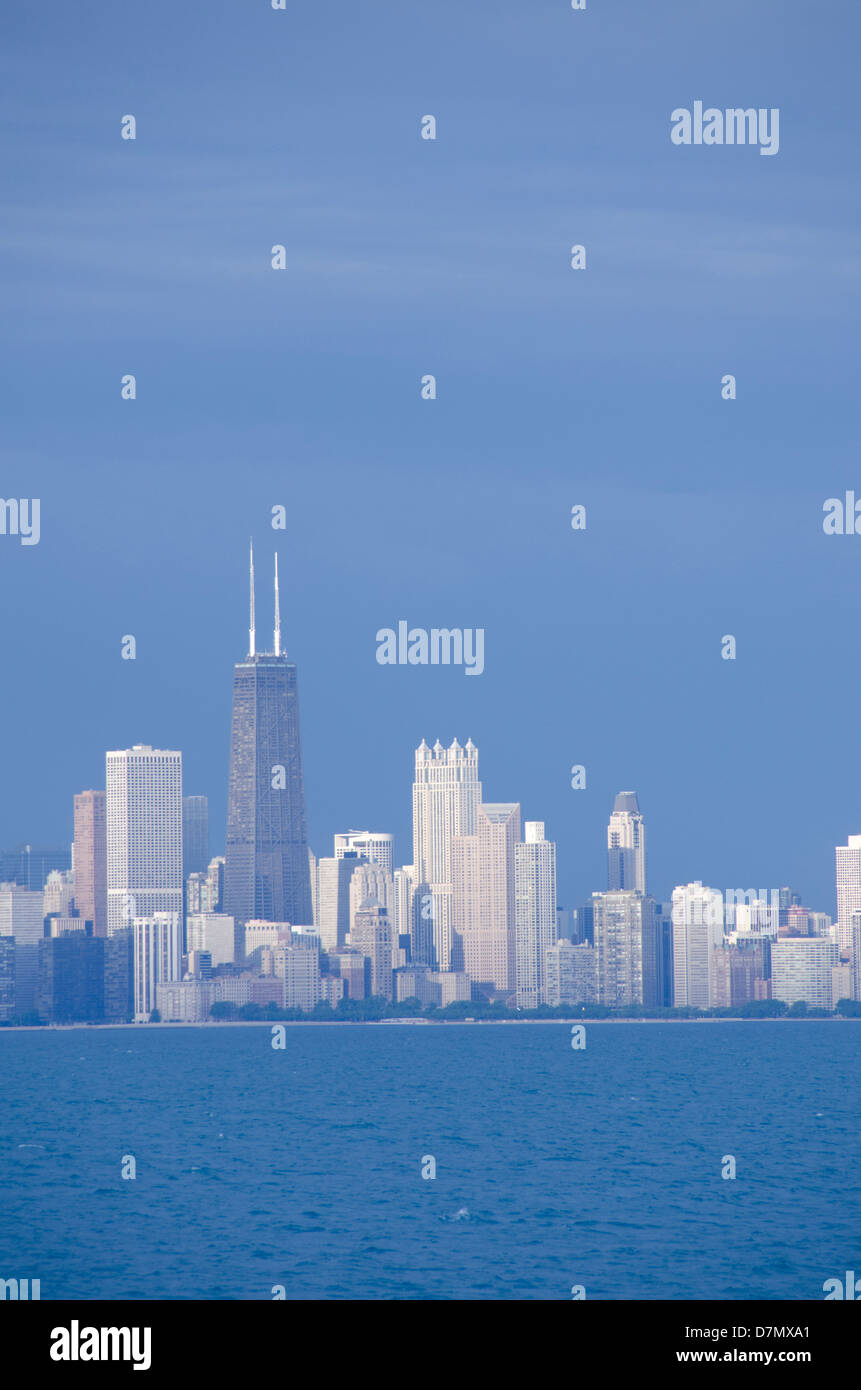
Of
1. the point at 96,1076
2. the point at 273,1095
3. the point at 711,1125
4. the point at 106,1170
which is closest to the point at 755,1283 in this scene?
the point at 106,1170

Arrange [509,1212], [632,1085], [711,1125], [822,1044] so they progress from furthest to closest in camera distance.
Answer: [822,1044] < [632,1085] < [711,1125] < [509,1212]

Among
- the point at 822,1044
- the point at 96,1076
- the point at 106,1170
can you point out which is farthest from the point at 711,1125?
the point at 822,1044
